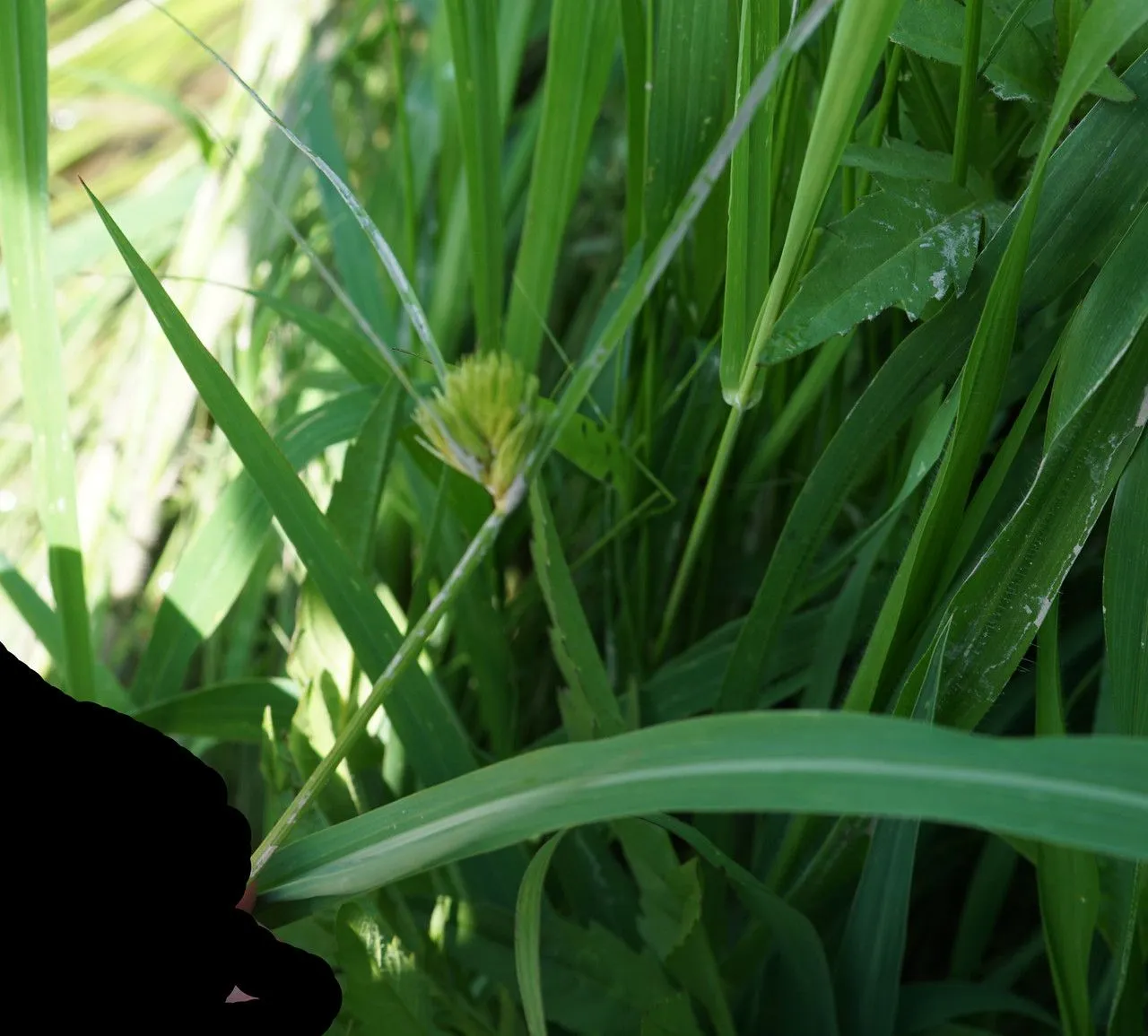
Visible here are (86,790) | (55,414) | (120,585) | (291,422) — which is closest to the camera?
(86,790)

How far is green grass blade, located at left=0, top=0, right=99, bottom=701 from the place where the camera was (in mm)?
416

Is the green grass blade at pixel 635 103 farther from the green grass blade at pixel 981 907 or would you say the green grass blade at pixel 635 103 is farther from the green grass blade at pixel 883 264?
the green grass blade at pixel 981 907

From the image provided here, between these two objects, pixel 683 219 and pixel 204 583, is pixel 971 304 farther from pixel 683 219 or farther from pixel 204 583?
pixel 204 583

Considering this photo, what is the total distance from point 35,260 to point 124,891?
0.27m

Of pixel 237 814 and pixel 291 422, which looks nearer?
pixel 237 814

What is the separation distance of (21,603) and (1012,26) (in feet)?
1.68

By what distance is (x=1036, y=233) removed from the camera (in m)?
0.38

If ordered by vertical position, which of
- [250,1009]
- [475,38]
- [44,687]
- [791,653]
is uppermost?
[475,38]

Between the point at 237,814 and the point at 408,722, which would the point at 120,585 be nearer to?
the point at 408,722

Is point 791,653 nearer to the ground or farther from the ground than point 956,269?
nearer to the ground

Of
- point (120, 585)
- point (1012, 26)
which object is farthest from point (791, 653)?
point (120, 585)

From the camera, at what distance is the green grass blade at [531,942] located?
1.03 ft

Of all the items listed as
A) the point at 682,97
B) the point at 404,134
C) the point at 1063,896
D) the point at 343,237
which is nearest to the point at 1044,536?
the point at 1063,896

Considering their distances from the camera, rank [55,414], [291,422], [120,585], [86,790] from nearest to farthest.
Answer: [86,790], [55,414], [291,422], [120,585]
